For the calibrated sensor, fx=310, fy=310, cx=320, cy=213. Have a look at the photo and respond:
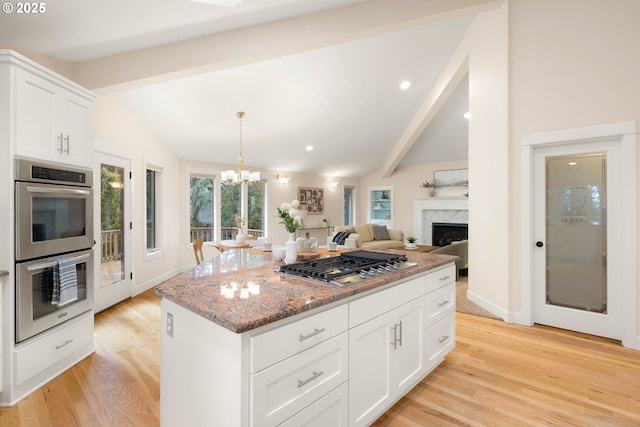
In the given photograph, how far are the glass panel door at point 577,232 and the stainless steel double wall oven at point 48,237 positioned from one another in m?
4.47

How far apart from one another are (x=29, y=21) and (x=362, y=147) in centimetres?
599

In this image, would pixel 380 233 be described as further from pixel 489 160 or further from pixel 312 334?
pixel 312 334

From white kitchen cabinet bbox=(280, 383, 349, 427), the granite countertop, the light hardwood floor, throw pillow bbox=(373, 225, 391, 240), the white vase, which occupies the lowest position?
the light hardwood floor

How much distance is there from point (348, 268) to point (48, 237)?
2.23 metres

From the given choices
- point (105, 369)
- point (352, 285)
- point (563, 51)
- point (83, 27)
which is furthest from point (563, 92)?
point (105, 369)

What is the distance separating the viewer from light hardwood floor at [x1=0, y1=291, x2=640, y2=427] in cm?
187

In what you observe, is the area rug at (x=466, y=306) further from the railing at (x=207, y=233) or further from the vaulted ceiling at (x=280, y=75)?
the railing at (x=207, y=233)

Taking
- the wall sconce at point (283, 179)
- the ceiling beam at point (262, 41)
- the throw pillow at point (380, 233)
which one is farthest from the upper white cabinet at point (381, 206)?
the ceiling beam at point (262, 41)

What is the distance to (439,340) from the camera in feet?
7.57

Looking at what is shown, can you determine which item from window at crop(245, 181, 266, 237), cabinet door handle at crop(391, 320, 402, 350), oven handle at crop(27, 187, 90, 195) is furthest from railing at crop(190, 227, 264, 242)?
cabinet door handle at crop(391, 320, 402, 350)

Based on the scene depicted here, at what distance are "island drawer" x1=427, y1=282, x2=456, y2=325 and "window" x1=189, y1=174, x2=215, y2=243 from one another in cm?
498

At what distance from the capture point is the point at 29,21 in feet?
7.21

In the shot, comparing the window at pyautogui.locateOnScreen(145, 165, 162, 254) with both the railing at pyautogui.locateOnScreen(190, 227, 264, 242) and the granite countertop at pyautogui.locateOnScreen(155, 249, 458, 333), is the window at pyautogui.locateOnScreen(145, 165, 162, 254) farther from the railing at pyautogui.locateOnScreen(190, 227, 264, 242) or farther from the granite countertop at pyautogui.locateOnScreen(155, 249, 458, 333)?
the granite countertop at pyautogui.locateOnScreen(155, 249, 458, 333)

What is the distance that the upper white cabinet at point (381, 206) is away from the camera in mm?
9273
